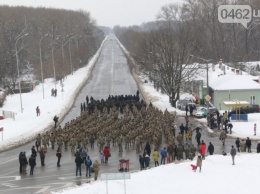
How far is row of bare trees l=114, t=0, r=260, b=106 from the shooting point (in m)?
46.2

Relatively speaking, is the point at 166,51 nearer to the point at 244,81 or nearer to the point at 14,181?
the point at 244,81

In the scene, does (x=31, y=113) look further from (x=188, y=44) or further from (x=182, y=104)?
(x=188, y=44)

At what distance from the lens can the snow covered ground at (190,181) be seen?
58.2 feet

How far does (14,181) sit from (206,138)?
1313cm

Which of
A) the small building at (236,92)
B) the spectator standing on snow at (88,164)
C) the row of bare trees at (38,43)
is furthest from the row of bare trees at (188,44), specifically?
the spectator standing on snow at (88,164)

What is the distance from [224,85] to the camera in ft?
147

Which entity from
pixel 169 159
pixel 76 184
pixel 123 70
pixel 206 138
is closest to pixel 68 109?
pixel 206 138

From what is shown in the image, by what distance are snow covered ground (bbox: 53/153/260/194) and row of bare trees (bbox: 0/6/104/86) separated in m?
51.1

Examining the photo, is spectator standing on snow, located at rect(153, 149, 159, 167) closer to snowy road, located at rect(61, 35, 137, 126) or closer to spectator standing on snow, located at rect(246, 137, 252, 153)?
spectator standing on snow, located at rect(246, 137, 252, 153)

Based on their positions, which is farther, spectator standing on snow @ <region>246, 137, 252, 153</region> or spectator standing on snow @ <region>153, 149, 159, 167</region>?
spectator standing on snow @ <region>246, 137, 252, 153</region>

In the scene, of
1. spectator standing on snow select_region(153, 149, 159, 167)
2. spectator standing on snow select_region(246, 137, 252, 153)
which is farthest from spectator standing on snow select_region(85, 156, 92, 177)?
spectator standing on snow select_region(246, 137, 252, 153)

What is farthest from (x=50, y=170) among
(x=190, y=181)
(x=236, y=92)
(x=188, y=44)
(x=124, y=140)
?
(x=188, y=44)

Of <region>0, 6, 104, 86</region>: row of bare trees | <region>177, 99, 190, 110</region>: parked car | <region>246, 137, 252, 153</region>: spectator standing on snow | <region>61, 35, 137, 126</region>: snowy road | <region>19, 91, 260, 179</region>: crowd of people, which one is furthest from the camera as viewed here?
<region>0, 6, 104, 86</region>: row of bare trees

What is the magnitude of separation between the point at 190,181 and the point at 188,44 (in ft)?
114
